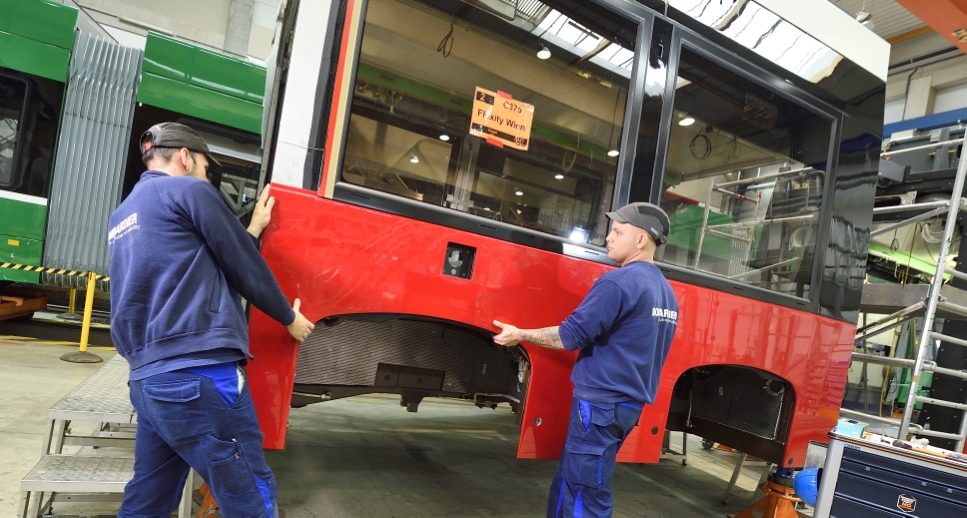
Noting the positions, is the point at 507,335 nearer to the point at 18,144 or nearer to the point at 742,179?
the point at 742,179

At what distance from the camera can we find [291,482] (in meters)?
3.10

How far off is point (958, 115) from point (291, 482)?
27.5 ft

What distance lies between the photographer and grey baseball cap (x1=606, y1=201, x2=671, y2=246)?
2.22 meters

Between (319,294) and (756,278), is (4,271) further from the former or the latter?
(756,278)

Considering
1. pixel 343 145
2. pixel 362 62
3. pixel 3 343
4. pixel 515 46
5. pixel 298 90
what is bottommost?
pixel 3 343

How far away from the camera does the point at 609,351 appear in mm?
2189

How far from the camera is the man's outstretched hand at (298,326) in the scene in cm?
182

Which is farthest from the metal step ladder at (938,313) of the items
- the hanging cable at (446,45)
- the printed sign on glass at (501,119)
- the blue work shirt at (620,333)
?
the hanging cable at (446,45)

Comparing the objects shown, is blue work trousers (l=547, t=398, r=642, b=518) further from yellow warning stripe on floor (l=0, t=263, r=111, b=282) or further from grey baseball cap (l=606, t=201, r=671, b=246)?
yellow warning stripe on floor (l=0, t=263, r=111, b=282)

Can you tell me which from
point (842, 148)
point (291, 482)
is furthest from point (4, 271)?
point (842, 148)

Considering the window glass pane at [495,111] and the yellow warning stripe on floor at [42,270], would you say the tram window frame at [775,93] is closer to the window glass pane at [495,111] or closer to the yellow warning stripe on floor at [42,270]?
the window glass pane at [495,111]

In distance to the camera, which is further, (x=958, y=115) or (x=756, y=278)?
(x=958, y=115)

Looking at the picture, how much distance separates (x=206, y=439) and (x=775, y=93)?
9.95ft

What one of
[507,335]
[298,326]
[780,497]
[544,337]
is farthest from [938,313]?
[298,326]
